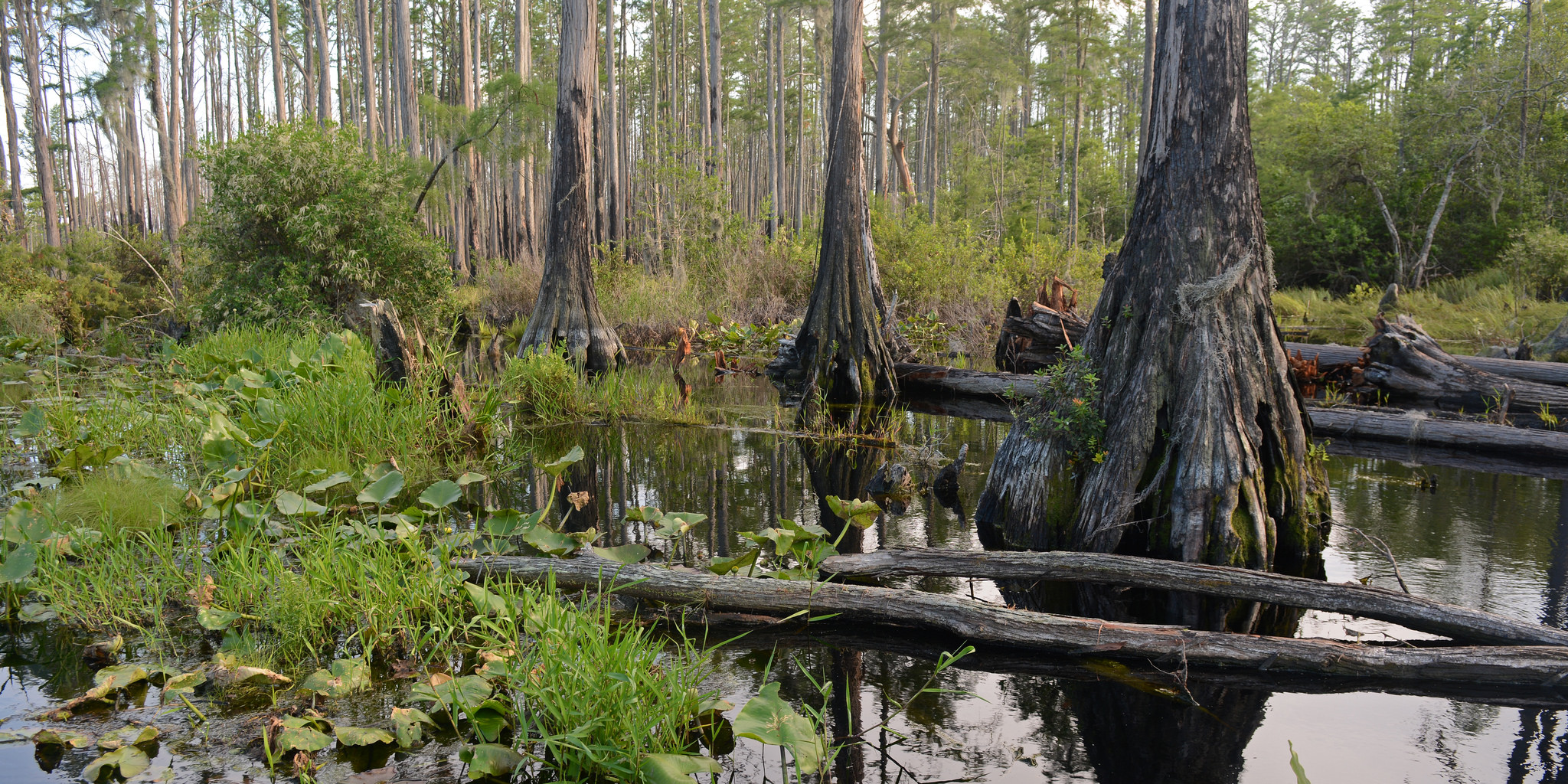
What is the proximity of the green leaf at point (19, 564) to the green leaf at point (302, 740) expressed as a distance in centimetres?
172

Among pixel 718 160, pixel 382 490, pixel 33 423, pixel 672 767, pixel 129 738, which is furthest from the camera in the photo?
pixel 718 160

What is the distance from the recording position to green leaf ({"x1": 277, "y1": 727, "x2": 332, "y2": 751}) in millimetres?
2409

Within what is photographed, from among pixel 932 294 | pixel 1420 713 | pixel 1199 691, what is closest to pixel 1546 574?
pixel 1420 713

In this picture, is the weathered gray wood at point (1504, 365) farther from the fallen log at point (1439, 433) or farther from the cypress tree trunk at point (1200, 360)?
the cypress tree trunk at point (1200, 360)

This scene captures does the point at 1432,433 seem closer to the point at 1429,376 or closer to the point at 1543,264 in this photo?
the point at 1429,376

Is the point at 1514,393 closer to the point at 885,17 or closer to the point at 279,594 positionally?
the point at 279,594

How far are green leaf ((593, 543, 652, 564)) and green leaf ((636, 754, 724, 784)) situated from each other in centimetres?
135

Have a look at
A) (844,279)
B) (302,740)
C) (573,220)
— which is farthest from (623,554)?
(573,220)

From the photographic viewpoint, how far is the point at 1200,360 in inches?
165

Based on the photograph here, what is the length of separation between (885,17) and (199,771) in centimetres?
3407

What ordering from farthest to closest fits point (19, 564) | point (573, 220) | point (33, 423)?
point (573, 220) → point (33, 423) → point (19, 564)

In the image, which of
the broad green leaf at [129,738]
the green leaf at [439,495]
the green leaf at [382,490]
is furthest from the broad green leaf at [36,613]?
the green leaf at [439,495]

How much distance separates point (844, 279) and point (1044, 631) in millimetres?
5515

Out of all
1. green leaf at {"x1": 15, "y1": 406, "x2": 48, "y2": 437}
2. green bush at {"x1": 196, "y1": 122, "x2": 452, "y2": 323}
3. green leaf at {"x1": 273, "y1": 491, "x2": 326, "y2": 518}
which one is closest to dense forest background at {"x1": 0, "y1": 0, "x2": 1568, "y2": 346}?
green bush at {"x1": 196, "y1": 122, "x2": 452, "y2": 323}
